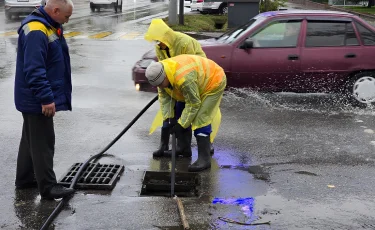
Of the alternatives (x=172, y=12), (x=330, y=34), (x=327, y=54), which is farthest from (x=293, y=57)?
(x=172, y=12)

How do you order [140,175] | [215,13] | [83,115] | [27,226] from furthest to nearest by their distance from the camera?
[215,13] → [83,115] → [140,175] → [27,226]

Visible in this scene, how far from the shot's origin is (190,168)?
5.89 m

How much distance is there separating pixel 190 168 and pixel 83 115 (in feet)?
9.81

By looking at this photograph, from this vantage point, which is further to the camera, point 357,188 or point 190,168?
point 190,168

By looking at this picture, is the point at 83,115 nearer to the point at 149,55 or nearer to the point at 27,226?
the point at 149,55

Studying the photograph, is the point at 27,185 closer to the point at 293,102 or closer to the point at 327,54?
the point at 293,102

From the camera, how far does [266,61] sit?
351 inches

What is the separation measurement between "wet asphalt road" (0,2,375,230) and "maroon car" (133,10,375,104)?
41cm

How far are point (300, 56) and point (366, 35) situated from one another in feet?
4.09

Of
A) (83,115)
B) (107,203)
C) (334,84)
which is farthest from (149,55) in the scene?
(107,203)

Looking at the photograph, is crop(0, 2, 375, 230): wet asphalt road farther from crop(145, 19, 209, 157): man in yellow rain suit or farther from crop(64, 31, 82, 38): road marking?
crop(64, 31, 82, 38): road marking

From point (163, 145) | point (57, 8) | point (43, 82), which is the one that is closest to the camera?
point (43, 82)

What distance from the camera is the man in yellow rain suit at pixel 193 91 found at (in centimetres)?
537

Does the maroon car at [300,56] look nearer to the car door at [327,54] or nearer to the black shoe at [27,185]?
the car door at [327,54]
